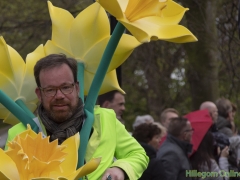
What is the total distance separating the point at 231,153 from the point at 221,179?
85 centimetres

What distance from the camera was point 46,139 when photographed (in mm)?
3219

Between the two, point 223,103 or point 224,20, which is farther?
point 224,20

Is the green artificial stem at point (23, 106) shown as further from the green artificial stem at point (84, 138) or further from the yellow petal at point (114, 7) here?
the yellow petal at point (114, 7)

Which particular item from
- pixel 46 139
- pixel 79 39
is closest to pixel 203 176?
pixel 79 39

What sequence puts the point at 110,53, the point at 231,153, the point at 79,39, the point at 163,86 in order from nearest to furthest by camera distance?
the point at 110,53, the point at 79,39, the point at 231,153, the point at 163,86

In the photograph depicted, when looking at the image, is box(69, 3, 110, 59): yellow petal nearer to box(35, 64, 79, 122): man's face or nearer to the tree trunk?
box(35, 64, 79, 122): man's face

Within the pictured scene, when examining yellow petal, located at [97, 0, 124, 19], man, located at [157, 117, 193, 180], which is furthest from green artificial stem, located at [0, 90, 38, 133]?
man, located at [157, 117, 193, 180]

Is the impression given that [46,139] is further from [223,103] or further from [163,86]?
[163,86]

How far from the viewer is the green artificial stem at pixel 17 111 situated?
145 inches

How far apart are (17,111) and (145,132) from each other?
140 inches

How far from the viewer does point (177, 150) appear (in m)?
7.05

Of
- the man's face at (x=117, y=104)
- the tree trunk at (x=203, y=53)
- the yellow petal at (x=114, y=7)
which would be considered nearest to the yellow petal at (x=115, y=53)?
the yellow petal at (x=114, y=7)

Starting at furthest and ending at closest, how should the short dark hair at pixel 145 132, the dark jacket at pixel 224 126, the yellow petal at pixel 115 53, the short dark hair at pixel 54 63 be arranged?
the dark jacket at pixel 224 126 < the short dark hair at pixel 145 132 < the yellow petal at pixel 115 53 < the short dark hair at pixel 54 63

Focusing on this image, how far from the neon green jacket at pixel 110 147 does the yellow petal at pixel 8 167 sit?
25.8 inches
